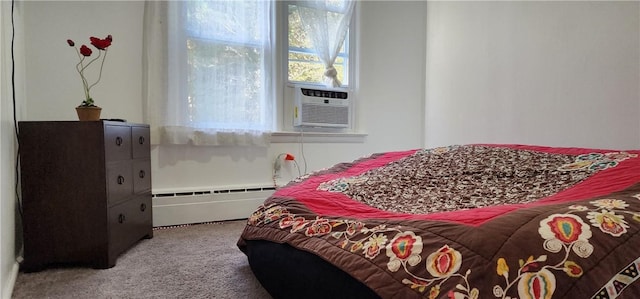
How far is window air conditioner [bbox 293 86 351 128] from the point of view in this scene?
2.76m

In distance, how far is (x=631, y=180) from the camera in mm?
945

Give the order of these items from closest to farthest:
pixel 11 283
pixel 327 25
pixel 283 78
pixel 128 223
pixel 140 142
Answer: pixel 11 283, pixel 128 223, pixel 140 142, pixel 283 78, pixel 327 25

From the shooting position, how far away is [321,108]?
2.84m

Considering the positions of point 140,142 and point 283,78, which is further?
point 283,78

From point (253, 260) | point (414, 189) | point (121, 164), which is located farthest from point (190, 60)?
point (414, 189)

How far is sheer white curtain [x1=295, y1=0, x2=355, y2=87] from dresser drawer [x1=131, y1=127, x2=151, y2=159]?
151 cm

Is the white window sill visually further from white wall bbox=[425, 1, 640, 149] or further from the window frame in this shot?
white wall bbox=[425, 1, 640, 149]

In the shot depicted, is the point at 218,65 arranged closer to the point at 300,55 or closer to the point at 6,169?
the point at 300,55

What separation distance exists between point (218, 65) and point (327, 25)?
1005 mm

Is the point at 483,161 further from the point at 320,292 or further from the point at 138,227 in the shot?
the point at 138,227

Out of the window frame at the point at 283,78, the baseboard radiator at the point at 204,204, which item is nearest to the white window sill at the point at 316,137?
the window frame at the point at 283,78

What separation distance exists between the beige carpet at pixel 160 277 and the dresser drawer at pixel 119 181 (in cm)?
31

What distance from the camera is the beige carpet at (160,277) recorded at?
1.30 m

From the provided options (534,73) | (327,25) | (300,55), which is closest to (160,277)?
(300,55)
